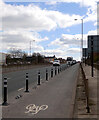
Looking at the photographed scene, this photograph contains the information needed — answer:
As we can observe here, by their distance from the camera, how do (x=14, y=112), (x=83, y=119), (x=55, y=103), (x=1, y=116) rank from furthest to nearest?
(x=55, y=103), (x=14, y=112), (x=1, y=116), (x=83, y=119)

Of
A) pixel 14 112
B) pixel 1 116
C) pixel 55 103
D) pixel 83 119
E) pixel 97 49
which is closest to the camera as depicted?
pixel 83 119

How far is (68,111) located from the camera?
26.3 ft

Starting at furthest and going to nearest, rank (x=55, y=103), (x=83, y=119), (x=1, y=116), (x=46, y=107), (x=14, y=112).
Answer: (x=55, y=103)
(x=46, y=107)
(x=14, y=112)
(x=1, y=116)
(x=83, y=119)

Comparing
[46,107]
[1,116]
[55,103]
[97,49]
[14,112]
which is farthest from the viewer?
[97,49]

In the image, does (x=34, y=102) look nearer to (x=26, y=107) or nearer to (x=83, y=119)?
(x=26, y=107)

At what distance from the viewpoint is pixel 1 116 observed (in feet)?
23.8

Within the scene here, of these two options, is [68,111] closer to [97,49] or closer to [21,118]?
[21,118]

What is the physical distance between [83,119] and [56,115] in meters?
1.01

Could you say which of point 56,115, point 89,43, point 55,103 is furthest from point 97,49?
point 56,115

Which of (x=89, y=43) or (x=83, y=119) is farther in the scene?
(x=89, y=43)

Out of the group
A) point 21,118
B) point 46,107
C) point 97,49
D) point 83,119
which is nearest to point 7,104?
point 46,107

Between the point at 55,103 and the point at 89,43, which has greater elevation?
the point at 89,43

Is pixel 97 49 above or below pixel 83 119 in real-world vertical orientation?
above

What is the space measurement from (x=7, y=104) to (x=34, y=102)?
119 centimetres
